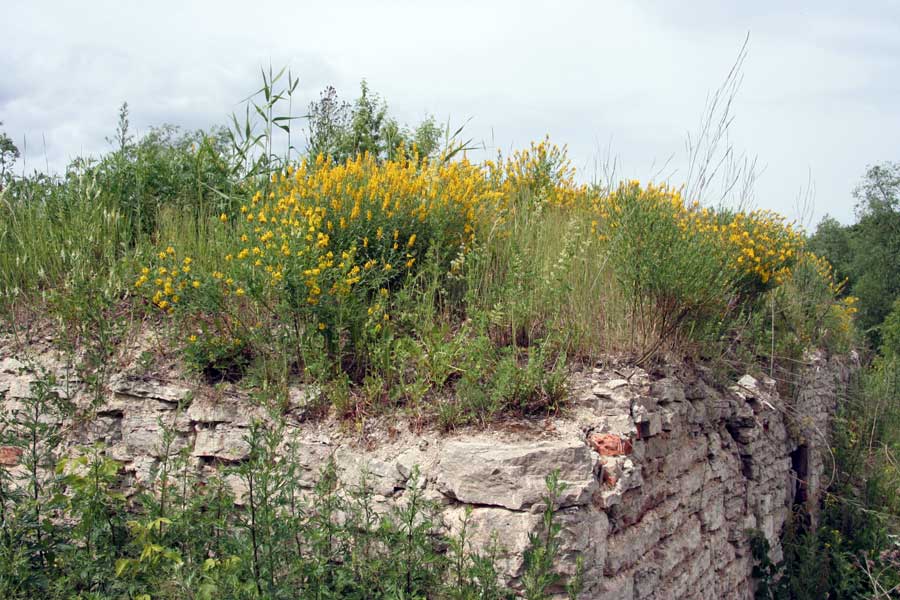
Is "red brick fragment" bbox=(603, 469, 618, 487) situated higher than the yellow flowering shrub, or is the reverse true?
the yellow flowering shrub

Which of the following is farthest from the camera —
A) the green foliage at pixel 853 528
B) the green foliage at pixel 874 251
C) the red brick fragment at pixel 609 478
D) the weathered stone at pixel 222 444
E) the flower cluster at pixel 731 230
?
the green foliage at pixel 874 251

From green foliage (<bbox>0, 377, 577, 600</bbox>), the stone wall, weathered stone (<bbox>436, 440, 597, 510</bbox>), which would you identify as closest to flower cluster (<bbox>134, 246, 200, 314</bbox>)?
the stone wall

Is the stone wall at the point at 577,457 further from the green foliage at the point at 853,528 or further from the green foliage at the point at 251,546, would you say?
the green foliage at the point at 853,528

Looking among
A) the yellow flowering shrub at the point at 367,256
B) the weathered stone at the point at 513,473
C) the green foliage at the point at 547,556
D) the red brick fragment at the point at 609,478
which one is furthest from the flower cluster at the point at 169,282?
the red brick fragment at the point at 609,478

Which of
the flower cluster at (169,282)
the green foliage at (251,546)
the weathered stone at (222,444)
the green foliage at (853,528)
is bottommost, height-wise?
the green foliage at (853,528)

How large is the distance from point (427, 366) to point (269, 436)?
3.88 ft

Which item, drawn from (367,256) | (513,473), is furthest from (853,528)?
(367,256)

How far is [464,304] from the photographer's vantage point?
4762 millimetres

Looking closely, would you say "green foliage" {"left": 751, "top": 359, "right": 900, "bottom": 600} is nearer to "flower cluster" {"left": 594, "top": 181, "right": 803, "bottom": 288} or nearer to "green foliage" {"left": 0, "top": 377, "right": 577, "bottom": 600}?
"flower cluster" {"left": 594, "top": 181, "right": 803, "bottom": 288}

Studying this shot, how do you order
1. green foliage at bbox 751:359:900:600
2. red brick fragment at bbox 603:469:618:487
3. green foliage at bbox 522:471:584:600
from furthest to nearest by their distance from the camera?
1. green foliage at bbox 751:359:900:600
2. red brick fragment at bbox 603:469:618:487
3. green foliage at bbox 522:471:584:600

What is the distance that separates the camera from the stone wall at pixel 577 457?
3.29m

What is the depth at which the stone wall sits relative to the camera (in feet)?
10.8

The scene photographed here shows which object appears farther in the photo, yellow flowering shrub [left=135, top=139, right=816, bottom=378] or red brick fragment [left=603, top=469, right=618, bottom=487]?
yellow flowering shrub [left=135, top=139, right=816, bottom=378]

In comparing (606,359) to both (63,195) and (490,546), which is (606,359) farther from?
(63,195)
